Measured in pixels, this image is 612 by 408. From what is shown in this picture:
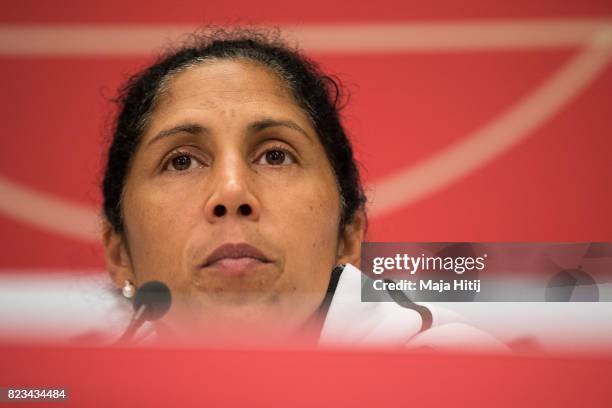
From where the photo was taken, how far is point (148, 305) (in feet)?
5.70

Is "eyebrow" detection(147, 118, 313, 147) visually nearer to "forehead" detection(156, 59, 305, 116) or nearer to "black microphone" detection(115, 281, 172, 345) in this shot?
"forehead" detection(156, 59, 305, 116)

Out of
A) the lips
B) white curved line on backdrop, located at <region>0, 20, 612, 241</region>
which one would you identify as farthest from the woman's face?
white curved line on backdrop, located at <region>0, 20, 612, 241</region>

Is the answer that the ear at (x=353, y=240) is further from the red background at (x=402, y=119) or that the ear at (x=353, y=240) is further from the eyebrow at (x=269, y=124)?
the eyebrow at (x=269, y=124)

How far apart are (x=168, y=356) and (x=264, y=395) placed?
0.68 ft

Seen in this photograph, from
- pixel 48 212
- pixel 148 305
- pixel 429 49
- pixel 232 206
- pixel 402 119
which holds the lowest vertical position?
pixel 148 305

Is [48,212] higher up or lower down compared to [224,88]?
lower down

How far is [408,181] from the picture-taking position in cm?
182

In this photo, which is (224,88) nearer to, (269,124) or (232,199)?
(269,124)

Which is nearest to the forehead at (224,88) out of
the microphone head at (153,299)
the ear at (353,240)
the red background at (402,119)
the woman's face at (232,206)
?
the woman's face at (232,206)

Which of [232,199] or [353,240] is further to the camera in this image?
[353,240]

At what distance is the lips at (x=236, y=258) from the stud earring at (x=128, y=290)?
23 centimetres

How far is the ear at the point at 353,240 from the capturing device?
180cm

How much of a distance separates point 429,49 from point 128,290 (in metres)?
0.82

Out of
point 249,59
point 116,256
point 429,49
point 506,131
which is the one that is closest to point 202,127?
point 249,59
